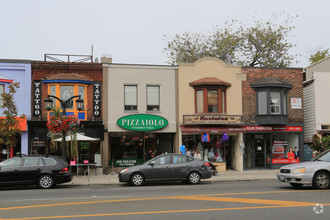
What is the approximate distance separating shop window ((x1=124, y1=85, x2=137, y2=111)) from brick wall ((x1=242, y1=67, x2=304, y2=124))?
23.9ft

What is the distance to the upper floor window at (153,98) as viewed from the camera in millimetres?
25453

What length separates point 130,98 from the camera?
2522cm

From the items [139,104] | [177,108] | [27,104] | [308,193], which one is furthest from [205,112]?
[308,193]

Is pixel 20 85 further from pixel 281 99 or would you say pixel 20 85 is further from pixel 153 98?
pixel 281 99

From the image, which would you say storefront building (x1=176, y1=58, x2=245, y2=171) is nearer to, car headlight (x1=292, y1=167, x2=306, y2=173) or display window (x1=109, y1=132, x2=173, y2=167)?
display window (x1=109, y1=132, x2=173, y2=167)

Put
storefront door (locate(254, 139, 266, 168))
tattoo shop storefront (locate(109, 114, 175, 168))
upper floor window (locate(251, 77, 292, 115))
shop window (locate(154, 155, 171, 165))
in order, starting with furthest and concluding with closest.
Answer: storefront door (locate(254, 139, 266, 168))
upper floor window (locate(251, 77, 292, 115))
tattoo shop storefront (locate(109, 114, 175, 168))
shop window (locate(154, 155, 171, 165))

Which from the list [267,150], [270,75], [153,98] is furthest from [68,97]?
[267,150]

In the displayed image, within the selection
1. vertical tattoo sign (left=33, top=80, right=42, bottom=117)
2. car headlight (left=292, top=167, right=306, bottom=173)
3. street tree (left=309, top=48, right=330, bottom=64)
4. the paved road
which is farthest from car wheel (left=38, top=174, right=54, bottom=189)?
street tree (left=309, top=48, right=330, bottom=64)

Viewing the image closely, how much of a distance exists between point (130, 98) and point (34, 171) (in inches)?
390

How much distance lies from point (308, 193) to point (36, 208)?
26.6 feet

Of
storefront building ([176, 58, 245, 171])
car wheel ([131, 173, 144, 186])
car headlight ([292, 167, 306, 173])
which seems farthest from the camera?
storefront building ([176, 58, 245, 171])

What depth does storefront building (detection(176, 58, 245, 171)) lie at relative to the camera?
82.9ft

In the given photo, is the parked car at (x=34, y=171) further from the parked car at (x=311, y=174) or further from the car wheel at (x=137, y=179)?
the parked car at (x=311, y=174)

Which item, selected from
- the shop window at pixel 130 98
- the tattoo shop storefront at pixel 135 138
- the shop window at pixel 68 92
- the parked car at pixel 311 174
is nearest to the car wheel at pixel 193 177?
the parked car at pixel 311 174
